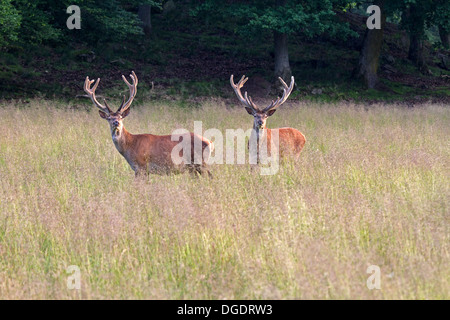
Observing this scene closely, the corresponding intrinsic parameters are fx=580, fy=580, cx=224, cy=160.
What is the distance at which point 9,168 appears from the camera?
8.23 meters

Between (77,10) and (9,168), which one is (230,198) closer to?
(9,168)

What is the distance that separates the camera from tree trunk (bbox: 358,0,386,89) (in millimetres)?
21203

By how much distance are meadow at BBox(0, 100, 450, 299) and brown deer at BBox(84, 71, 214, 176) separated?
209 mm

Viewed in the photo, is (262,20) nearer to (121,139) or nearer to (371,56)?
(371,56)

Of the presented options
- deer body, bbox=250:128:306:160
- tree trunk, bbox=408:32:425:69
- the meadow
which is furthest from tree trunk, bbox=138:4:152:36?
deer body, bbox=250:128:306:160

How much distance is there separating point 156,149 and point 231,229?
9.72ft

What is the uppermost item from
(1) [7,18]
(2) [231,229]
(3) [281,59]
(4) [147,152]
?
(1) [7,18]

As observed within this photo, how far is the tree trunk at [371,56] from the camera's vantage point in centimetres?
2120

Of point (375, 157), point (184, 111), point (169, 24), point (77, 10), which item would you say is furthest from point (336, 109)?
point (169, 24)

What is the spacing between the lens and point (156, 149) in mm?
8031

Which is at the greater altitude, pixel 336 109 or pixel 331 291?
pixel 336 109

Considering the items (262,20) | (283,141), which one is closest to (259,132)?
(283,141)

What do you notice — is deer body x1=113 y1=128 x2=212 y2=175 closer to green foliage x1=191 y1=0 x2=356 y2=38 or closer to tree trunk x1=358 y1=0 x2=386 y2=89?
green foliage x1=191 y1=0 x2=356 y2=38

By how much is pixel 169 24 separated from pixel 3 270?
23.4m
